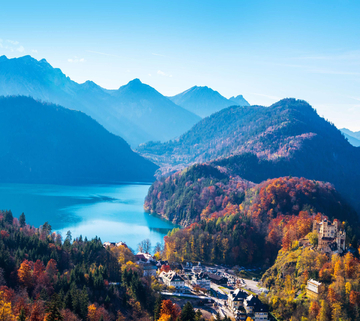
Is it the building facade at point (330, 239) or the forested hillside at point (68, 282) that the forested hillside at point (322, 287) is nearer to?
the building facade at point (330, 239)

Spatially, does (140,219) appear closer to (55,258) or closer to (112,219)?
(112,219)

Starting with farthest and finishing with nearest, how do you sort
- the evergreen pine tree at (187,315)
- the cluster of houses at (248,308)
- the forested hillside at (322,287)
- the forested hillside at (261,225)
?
the forested hillside at (261,225) → the cluster of houses at (248,308) → the forested hillside at (322,287) → the evergreen pine tree at (187,315)

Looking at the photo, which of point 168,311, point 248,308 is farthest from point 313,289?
point 168,311

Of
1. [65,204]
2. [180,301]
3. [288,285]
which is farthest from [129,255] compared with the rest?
[65,204]

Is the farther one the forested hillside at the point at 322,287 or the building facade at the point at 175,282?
the building facade at the point at 175,282

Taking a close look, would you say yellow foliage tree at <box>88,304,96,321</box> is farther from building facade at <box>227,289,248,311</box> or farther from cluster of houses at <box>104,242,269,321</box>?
building facade at <box>227,289,248,311</box>

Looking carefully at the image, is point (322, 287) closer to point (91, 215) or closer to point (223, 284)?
point (223, 284)

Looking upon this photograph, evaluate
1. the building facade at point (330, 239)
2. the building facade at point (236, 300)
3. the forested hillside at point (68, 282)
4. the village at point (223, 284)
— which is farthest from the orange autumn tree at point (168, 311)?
the building facade at point (330, 239)
